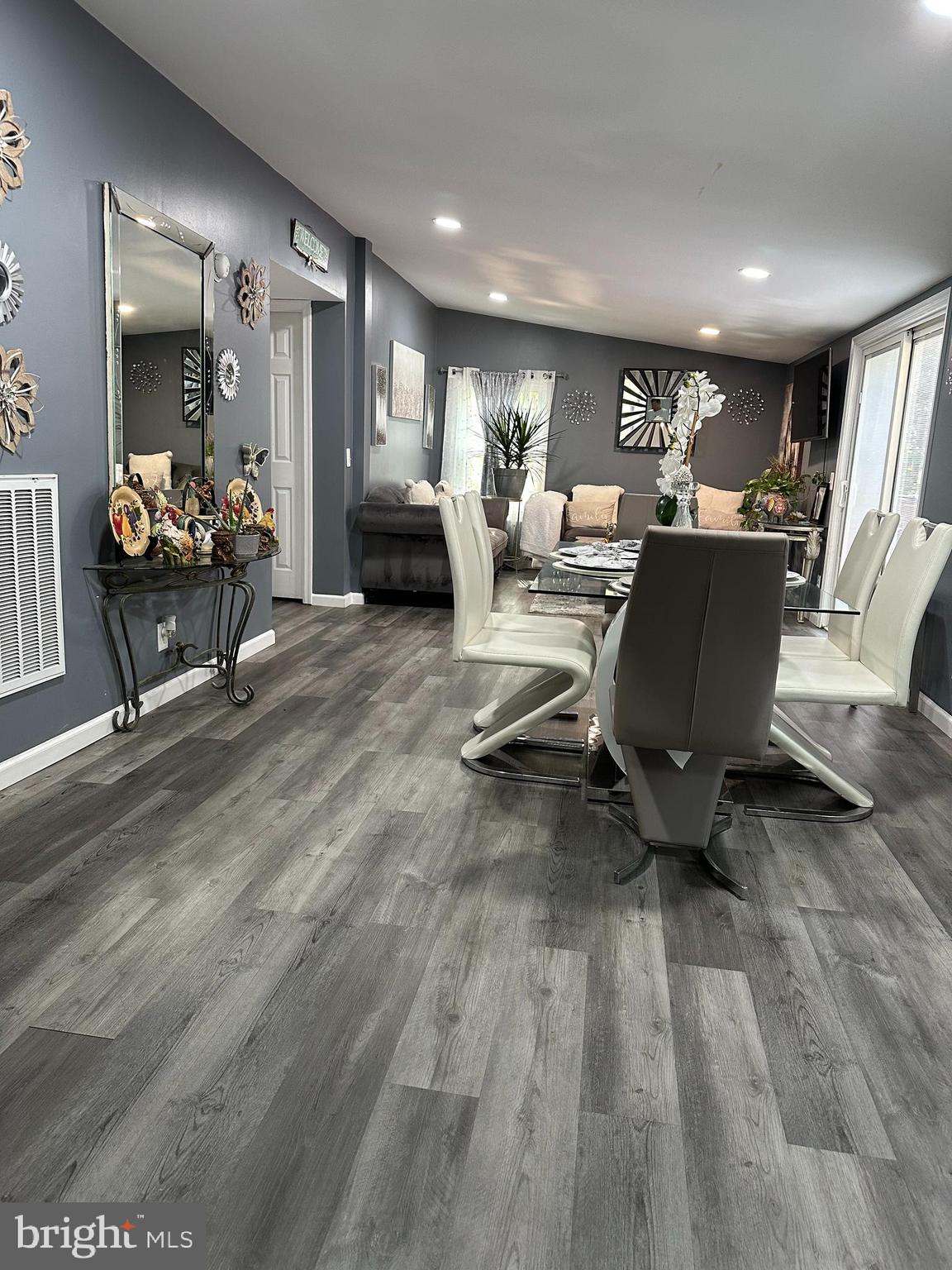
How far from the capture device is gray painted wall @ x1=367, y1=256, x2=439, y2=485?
280 inches

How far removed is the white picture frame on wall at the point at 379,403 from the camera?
6.95m

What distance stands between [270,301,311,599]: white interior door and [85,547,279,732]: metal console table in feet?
7.32

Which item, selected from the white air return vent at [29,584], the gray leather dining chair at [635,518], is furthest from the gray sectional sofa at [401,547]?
the white air return vent at [29,584]

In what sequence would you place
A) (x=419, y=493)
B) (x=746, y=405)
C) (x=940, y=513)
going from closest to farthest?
(x=940, y=513) → (x=419, y=493) → (x=746, y=405)

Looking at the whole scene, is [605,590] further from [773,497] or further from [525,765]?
[773,497]

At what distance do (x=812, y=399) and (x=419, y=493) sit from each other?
345cm

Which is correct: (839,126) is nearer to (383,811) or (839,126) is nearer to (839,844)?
(839,844)

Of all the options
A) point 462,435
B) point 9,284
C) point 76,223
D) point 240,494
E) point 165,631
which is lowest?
point 165,631

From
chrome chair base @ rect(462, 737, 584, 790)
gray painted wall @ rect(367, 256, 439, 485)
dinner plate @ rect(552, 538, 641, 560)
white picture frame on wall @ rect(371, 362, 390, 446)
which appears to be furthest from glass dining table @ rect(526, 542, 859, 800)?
gray painted wall @ rect(367, 256, 439, 485)

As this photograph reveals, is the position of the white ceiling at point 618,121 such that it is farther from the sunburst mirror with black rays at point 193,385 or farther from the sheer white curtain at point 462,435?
the sheer white curtain at point 462,435

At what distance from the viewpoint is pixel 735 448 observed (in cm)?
970

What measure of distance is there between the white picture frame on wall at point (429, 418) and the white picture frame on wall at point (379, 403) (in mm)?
1666

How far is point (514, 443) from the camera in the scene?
962cm

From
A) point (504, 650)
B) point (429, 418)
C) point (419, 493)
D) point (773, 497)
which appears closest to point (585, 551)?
point (504, 650)
